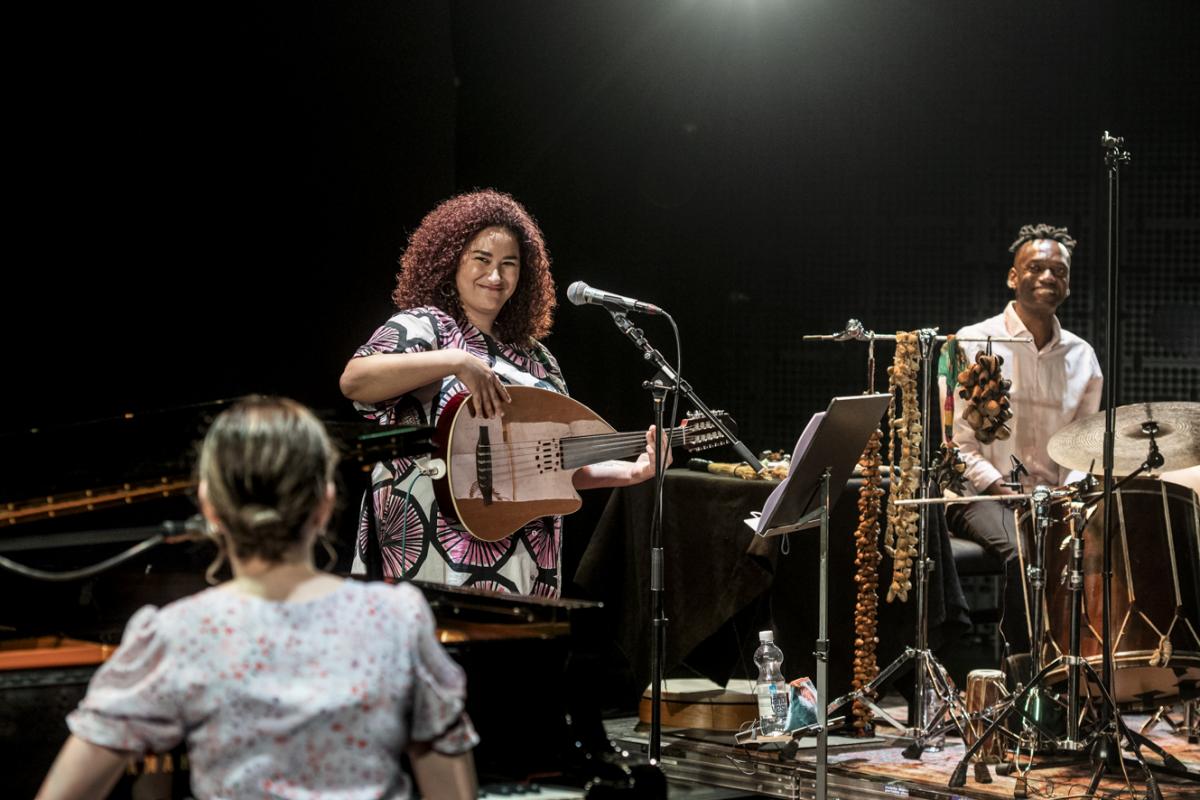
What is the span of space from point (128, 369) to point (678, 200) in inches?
119

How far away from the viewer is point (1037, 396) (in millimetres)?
5895

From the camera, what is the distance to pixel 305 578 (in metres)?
1.90

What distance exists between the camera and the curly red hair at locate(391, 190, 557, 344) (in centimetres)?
399

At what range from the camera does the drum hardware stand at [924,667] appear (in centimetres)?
475

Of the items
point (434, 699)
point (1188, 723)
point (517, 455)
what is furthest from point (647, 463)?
point (1188, 723)

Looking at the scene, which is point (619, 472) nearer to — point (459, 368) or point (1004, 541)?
point (459, 368)

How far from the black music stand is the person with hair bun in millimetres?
1922

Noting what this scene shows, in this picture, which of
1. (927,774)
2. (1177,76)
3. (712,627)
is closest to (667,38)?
(1177,76)

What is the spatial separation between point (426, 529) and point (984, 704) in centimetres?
215

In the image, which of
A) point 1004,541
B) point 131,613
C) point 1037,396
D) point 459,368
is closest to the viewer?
point 131,613

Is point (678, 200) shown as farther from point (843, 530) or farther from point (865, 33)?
point (843, 530)

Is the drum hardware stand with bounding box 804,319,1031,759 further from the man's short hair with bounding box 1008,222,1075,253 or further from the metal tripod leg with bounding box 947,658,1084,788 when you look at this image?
the man's short hair with bounding box 1008,222,1075,253

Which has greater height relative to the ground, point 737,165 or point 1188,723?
point 737,165

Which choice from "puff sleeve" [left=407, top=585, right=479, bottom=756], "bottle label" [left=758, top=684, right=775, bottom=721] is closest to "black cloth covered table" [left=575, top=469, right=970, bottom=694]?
"bottle label" [left=758, top=684, right=775, bottom=721]
